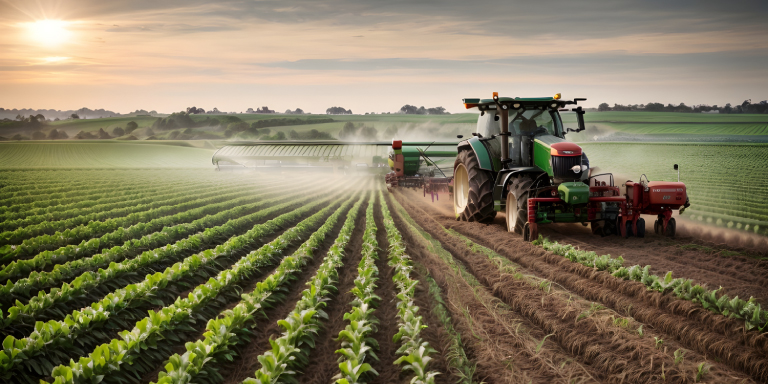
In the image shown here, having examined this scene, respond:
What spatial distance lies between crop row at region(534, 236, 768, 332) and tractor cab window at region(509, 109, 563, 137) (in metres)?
4.07

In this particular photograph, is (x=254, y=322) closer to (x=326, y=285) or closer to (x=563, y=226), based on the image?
(x=326, y=285)

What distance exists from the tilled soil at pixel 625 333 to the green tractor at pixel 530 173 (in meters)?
2.04

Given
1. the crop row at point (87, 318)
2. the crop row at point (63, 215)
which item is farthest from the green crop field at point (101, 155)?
the crop row at point (87, 318)

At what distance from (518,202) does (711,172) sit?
1479 cm

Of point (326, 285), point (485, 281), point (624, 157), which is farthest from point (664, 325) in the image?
point (624, 157)

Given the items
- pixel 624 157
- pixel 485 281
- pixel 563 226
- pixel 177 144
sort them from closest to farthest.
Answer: pixel 485 281, pixel 563 226, pixel 624 157, pixel 177 144

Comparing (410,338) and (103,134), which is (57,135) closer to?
(103,134)

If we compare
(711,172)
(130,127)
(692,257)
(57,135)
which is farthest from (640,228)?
(130,127)

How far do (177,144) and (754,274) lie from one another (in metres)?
80.6

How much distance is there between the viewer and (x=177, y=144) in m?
77.4

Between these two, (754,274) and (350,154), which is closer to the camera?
(754,274)

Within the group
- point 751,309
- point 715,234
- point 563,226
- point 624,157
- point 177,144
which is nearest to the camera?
point 751,309

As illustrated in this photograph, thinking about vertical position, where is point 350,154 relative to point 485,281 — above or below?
above

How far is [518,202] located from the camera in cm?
1033
